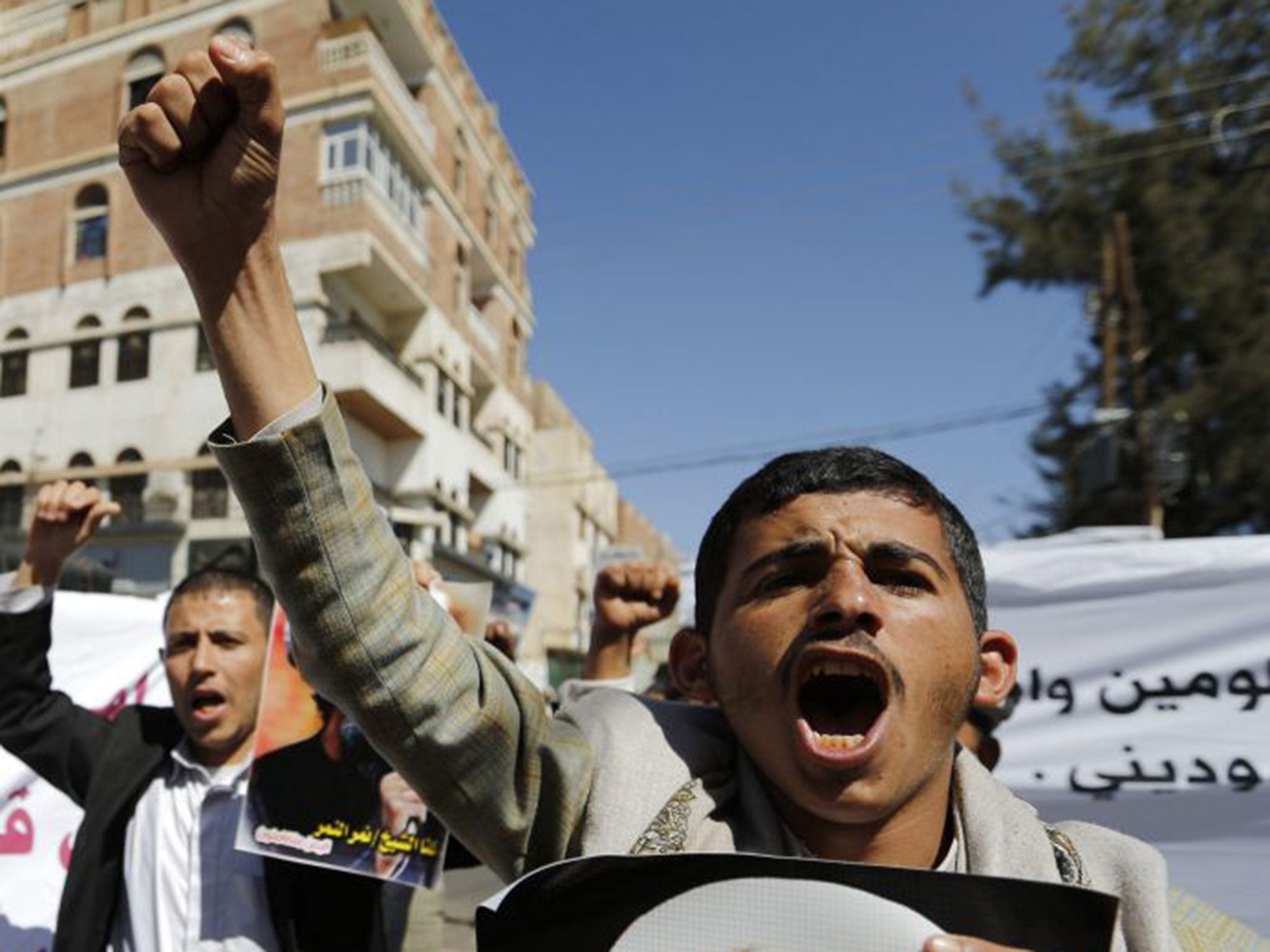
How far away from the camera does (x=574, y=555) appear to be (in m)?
34.6

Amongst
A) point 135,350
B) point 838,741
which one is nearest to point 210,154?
point 838,741

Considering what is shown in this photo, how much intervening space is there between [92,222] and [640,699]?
2274cm

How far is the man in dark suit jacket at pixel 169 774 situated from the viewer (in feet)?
7.25

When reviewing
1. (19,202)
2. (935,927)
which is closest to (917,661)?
(935,927)

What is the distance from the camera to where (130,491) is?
19594mm

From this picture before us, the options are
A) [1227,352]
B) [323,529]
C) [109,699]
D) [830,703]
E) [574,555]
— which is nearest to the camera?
[323,529]

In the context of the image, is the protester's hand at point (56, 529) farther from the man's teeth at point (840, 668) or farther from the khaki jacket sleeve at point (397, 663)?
the man's teeth at point (840, 668)

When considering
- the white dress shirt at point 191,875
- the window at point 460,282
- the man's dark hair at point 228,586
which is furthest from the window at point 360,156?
the white dress shirt at point 191,875

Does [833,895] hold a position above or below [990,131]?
below

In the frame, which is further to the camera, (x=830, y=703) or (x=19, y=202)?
(x=19, y=202)

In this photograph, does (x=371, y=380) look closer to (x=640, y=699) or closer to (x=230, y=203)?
(x=640, y=699)

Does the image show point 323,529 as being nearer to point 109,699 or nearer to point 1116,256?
point 109,699

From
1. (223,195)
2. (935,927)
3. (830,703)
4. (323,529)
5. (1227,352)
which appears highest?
(1227,352)

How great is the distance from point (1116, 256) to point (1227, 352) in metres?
1.92
